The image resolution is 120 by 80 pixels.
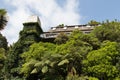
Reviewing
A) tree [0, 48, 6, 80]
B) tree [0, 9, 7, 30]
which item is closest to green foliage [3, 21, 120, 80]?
tree [0, 48, 6, 80]

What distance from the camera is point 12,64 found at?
40.5m

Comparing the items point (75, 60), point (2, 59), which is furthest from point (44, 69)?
point (2, 59)

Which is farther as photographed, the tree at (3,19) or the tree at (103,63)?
the tree at (3,19)

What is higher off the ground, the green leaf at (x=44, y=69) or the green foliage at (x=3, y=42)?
the green foliage at (x=3, y=42)

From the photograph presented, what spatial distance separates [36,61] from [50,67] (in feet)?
5.82

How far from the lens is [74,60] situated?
34031mm

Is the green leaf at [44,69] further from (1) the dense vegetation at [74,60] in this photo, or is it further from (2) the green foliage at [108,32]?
(2) the green foliage at [108,32]

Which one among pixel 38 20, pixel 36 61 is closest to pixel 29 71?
pixel 36 61

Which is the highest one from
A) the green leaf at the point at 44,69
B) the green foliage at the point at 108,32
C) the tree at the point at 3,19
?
the tree at the point at 3,19

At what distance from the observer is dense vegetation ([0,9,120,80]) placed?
3322cm

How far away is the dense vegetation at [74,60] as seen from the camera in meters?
33.2

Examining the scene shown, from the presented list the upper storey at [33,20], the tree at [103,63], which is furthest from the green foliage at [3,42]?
the tree at [103,63]

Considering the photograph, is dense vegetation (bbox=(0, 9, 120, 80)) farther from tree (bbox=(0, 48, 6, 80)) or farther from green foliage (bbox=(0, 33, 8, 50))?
green foliage (bbox=(0, 33, 8, 50))

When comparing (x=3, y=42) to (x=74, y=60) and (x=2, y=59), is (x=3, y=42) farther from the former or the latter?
(x=74, y=60)
